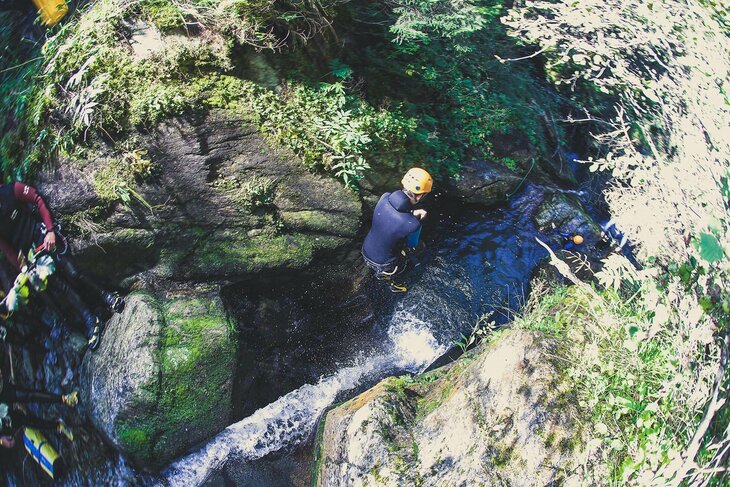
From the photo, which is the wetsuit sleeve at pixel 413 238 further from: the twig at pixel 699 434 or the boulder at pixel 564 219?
the twig at pixel 699 434

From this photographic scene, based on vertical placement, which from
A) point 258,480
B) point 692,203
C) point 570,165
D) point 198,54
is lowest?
point 570,165

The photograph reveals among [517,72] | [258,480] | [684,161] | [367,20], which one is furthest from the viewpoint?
[517,72]

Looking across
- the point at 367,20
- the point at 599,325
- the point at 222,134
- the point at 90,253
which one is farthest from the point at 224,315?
the point at 367,20

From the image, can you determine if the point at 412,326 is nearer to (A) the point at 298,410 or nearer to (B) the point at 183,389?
(A) the point at 298,410

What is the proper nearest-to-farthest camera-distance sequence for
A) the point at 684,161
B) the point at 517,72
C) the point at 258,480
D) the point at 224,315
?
the point at 684,161 → the point at 258,480 → the point at 224,315 → the point at 517,72

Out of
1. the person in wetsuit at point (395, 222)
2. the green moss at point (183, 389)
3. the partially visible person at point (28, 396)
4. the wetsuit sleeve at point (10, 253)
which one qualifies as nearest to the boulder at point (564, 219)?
the person in wetsuit at point (395, 222)

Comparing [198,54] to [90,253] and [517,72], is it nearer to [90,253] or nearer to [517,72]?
[90,253]

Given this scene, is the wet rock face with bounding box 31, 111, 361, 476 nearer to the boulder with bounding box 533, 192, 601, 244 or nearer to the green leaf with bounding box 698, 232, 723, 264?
the boulder with bounding box 533, 192, 601, 244
